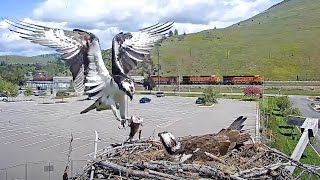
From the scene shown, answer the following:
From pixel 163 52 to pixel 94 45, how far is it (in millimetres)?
97169

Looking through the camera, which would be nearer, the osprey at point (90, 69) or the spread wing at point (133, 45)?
the osprey at point (90, 69)

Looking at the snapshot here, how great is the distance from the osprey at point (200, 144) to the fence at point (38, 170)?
9.48m

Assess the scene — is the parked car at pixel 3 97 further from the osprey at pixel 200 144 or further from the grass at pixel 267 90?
the osprey at pixel 200 144

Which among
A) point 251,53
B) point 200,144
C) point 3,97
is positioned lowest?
point 3,97

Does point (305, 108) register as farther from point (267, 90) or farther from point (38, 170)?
point (38, 170)


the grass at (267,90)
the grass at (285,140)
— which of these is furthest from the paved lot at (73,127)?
the grass at (267,90)

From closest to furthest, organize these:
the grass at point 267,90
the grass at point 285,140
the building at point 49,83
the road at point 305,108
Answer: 1. the grass at point 285,140
2. the road at point 305,108
3. the grass at point 267,90
4. the building at point 49,83

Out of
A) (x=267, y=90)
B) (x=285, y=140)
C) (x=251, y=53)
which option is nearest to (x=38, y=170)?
(x=285, y=140)

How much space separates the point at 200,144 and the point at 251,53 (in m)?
95.2

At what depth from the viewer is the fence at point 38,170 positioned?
57.1ft

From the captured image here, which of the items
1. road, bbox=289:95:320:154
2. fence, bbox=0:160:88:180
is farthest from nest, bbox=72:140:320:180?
road, bbox=289:95:320:154

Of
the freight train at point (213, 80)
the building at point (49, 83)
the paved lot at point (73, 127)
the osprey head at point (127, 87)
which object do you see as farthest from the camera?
the building at point (49, 83)

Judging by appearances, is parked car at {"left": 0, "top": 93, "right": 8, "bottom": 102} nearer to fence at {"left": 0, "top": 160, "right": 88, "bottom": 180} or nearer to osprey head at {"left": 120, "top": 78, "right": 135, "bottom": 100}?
fence at {"left": 0, "top": 160, "right": 88, "bottom": 180}

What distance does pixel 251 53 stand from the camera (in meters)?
101
